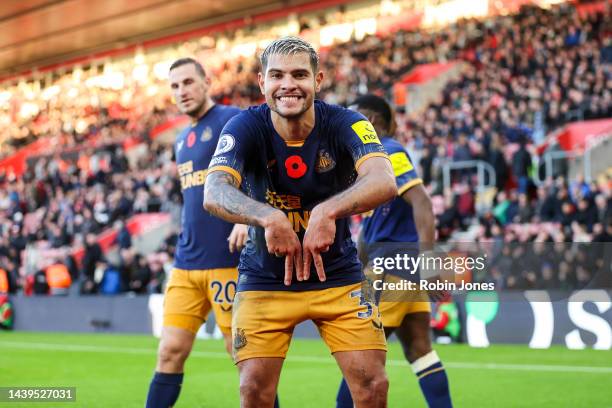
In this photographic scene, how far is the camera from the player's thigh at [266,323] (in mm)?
4109

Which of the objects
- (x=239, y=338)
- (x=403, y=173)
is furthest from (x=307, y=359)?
(x=239, y=338)

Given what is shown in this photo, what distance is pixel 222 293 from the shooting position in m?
5.94

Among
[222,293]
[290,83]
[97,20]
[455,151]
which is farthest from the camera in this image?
[97,20]

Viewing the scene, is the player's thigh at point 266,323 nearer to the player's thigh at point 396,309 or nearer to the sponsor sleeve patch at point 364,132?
the sponsor sleeve patch at point 364,132

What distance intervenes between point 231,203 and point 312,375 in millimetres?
6940

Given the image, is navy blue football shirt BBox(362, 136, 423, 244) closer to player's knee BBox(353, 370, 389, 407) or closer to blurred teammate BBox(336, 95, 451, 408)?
blurred teammate BBox(336, 95, 451, 408)

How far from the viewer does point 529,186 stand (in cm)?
1772

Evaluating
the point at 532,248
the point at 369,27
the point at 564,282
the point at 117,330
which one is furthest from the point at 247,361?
the point at 369,27

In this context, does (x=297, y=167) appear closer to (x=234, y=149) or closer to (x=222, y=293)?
(x=234, y=149)

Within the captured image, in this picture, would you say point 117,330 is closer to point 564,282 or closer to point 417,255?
point 564,282

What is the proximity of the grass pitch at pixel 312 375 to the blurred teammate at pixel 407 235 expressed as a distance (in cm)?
227

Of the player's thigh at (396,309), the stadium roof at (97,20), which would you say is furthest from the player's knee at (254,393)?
the stadium roof at (97,20)

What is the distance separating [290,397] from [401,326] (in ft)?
10.0

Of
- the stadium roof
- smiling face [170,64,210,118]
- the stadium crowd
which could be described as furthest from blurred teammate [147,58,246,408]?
the stadium roof
